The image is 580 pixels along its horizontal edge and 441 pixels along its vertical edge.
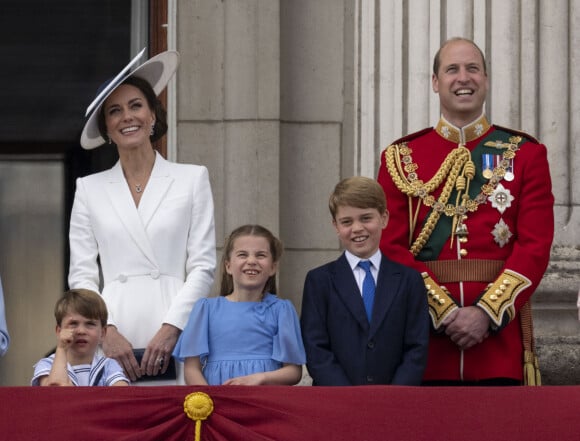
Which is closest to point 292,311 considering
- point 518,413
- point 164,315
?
point 164,315

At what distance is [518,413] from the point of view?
4.91 metres

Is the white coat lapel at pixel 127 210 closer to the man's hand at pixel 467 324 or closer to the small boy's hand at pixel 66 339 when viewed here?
the small boy's hand at pixel 66 339

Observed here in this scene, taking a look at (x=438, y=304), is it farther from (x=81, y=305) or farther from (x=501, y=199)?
(x=81, y=305)

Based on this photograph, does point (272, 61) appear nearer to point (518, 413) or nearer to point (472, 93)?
point (472, 93)

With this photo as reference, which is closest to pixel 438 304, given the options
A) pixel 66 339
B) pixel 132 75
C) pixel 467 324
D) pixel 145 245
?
pixel 467 324

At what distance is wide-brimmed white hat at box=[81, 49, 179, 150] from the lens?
229 inches

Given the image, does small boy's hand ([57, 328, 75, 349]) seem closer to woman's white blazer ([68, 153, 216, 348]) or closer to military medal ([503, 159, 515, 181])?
woman's white blazer ([68, 153, 216, 348])

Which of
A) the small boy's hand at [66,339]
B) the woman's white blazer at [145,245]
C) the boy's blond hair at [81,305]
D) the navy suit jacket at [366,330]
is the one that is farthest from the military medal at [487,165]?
the small boy's hand at [66,339]

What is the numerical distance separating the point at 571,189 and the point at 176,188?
2194mm

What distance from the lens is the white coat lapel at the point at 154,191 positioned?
229 inches

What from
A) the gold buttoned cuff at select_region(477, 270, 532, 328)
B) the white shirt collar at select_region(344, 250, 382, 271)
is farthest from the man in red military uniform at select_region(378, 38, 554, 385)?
the white shirt collar at select_region(344, 250, 382, 271)

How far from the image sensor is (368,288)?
5504 millimetres

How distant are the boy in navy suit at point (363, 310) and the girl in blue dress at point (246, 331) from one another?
0.08 m

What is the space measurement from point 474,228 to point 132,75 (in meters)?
1.40
